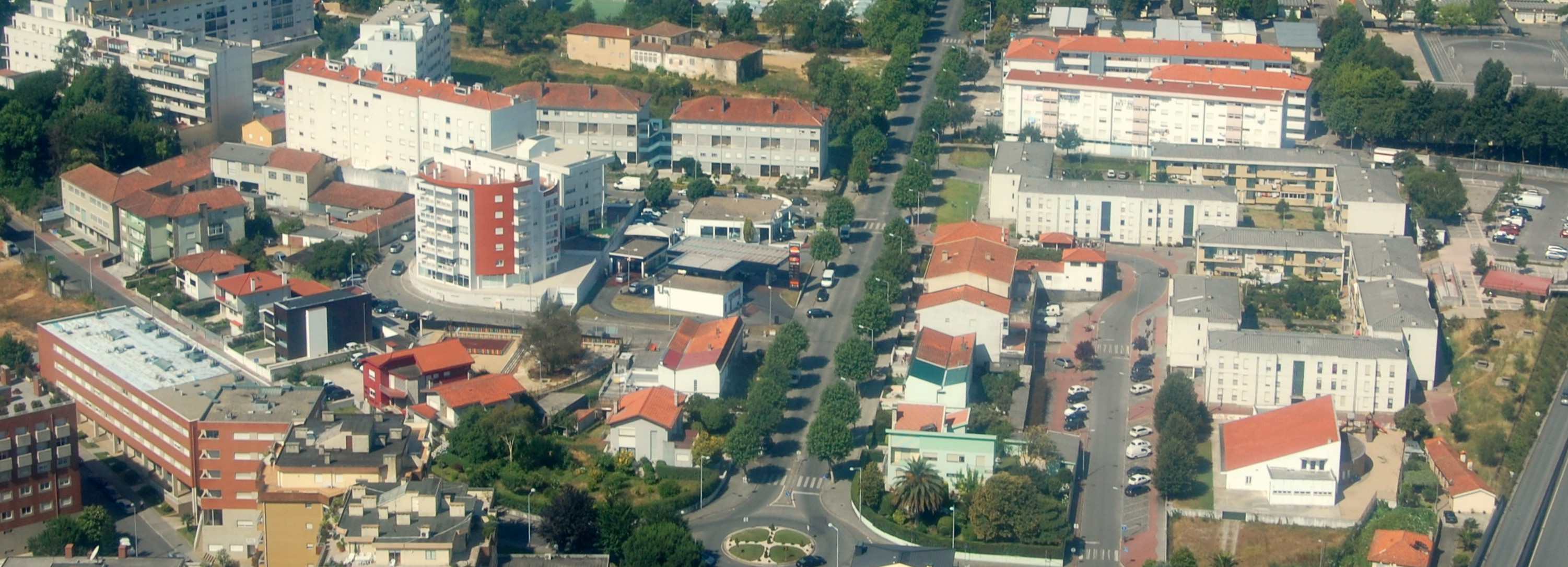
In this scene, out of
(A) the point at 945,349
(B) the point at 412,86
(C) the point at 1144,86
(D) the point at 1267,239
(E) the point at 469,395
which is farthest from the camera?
(C) the point at 1144,86

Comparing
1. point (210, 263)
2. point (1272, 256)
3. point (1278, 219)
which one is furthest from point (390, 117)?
point (1278, 219)

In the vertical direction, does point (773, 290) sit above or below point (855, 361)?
above

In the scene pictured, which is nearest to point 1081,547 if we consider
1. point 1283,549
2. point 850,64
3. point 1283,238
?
point 1283,549

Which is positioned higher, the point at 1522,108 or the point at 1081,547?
the point at 1522,108

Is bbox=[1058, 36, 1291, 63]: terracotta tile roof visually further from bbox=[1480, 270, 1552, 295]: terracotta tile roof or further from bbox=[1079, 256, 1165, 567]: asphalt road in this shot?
bbox=[1480, 270, 1552, 295]: terracotta tile roof

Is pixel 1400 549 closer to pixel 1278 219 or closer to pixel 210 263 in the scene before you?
pixel 1278 219

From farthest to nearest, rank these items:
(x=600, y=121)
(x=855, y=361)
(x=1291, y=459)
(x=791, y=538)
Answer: (x=600, y=121), (x=855, y=361), (x=1291, y=459), (x=791, y=538)

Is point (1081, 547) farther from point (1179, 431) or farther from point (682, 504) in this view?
point (682, 504)
